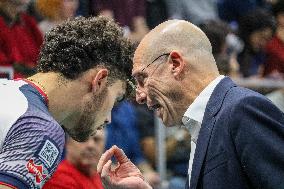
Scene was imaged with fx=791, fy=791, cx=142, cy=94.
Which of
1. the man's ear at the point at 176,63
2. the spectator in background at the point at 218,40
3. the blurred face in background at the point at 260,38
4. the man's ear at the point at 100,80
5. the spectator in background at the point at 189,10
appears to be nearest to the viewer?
the man's ear at the point at 176,63

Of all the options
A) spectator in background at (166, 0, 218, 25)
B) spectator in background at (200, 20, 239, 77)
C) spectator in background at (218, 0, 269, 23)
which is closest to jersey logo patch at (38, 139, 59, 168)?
spectator in background at (200, 20, 239, 77)

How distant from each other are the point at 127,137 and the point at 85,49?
79.6 inches

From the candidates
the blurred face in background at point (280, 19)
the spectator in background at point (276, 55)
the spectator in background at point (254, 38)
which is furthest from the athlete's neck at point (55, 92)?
the blurred face in background at point (280, 19)

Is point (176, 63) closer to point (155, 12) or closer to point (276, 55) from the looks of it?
point (276, 55)

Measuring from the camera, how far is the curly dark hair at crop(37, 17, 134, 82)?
3.91 m

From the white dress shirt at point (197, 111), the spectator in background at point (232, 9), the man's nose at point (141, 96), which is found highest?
the white dress shirt at point (197, 111)

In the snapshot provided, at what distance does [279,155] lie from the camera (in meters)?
2.90

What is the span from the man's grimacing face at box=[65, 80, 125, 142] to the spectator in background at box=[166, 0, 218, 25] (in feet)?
12.5

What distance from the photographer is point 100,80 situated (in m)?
3.95

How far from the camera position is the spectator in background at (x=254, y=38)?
24.5 feet

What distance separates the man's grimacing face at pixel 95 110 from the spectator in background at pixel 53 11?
2586 mm

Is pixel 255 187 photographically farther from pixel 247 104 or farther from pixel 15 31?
pixel 15 31

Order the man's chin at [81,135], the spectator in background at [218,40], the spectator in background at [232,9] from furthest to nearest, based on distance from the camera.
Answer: the spectator in background at [232,9] < the spectator in background at [218,40] < the man's chin at [81,135]

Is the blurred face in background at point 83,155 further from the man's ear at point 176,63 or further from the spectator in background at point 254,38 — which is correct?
the spectator in background at point 254,38
